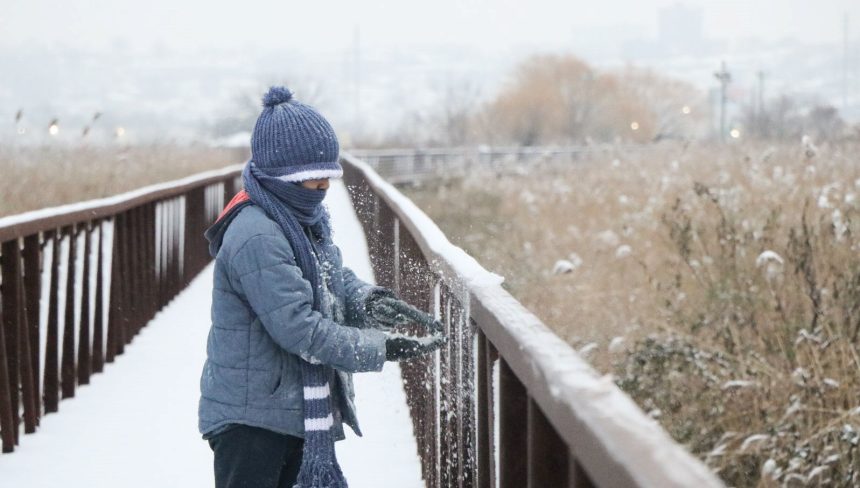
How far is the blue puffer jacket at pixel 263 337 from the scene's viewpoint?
3.26 m

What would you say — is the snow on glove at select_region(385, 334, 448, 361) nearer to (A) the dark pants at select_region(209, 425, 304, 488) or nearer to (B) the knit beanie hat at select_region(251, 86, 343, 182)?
(A) the dark pants at select_region(209, 425, 304, 488)

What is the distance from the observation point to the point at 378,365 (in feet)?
11.1

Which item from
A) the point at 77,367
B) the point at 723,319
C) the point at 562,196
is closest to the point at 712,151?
the point at 562,196

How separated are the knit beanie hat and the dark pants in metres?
0.72

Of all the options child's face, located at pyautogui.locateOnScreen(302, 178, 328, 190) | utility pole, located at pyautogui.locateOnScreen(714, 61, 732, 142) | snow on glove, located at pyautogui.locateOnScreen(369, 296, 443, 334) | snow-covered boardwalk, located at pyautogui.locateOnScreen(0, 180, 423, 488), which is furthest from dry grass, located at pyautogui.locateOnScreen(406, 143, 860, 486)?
utility pole, located at pyautogui.locateOnScreen(714, 61, 732, 142)

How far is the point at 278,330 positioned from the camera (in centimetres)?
324

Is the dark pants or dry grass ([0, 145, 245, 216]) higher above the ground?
the dark pants

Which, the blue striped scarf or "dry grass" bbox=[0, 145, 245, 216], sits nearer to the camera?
the blue striped scarf

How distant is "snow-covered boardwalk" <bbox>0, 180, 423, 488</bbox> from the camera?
18.4ft

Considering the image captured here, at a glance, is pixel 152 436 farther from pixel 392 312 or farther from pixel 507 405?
pixel 507 405

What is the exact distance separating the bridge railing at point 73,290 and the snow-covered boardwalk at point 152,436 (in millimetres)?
131

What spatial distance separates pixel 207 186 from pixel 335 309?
38.8 feet

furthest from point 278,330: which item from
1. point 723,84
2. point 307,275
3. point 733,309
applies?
point 723,84

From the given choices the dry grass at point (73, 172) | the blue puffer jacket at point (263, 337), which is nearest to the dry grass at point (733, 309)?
the blue puffer jacket at point (263, 337)
